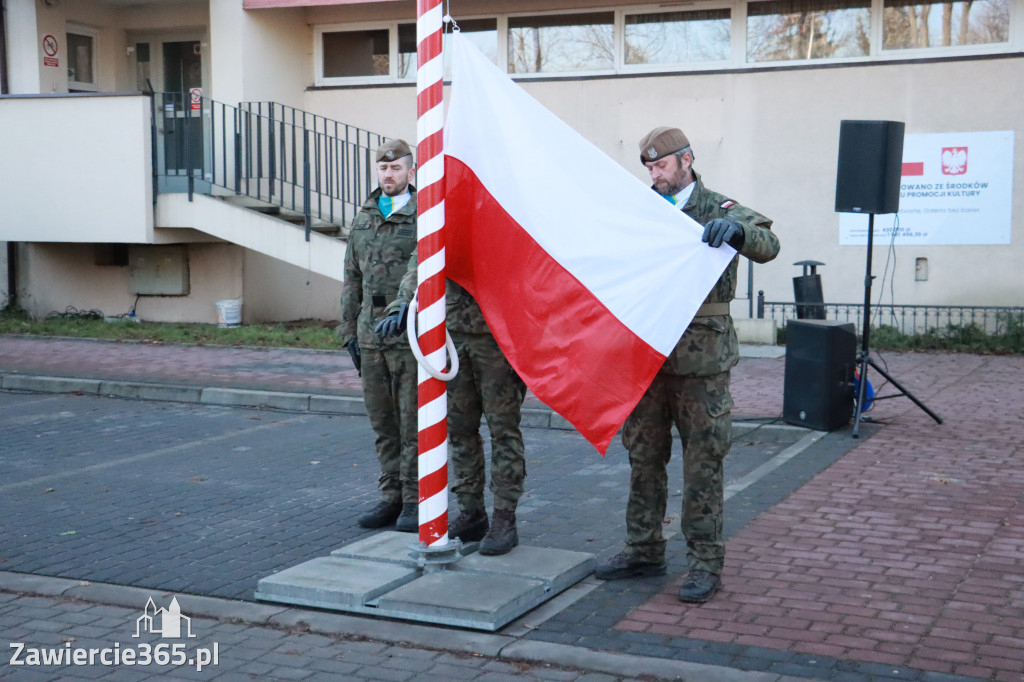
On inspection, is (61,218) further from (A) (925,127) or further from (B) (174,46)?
(A) (925,127)

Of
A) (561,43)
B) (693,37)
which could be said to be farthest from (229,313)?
(693,37)

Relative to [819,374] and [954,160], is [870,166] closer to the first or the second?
[819,374]

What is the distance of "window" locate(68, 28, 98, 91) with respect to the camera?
17.6 m

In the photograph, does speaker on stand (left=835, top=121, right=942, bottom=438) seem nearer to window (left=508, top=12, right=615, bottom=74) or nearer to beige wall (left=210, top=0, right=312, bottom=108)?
window (left=508, top=12, right=615, bottom=74)

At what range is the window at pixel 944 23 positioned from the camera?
47.4 ft

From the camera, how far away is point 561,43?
16.6m

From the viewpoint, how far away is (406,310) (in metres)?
5.61

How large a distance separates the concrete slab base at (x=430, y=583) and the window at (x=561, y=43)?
11.8m

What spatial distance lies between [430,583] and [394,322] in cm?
127

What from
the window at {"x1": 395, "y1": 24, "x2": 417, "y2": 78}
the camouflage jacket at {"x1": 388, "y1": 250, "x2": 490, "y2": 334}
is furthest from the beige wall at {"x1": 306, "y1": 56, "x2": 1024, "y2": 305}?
the camouflage jacket at {"x1": 388, "y1": 250, "x2": 490, "y2": 334}

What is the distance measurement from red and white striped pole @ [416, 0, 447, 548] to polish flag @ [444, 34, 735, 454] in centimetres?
21

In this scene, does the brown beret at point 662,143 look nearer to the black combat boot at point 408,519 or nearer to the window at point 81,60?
the black combat boot at point 408,519

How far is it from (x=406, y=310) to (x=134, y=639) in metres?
1.94

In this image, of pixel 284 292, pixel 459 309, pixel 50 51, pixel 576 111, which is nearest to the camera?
pixel 459 309
